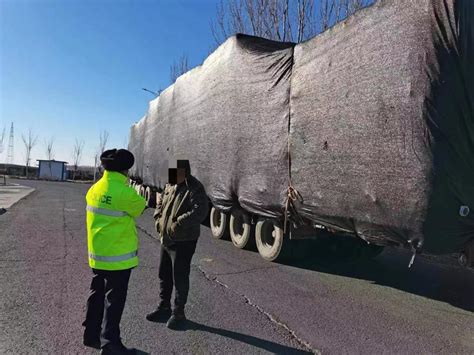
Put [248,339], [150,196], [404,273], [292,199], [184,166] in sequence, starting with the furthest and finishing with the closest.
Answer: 1. [150,196]
2. [404,273]
3. [292,199]
4. [184,166]
5. [248,339]

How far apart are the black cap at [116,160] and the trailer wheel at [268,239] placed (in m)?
3.84

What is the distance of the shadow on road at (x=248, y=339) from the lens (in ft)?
11.6

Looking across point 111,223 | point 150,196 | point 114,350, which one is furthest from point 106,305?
point 150,196

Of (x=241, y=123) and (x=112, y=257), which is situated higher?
(x=241, y=123)

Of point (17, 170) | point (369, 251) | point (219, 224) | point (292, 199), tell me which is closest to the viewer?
point (292, 199)

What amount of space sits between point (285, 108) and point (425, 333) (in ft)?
10.7

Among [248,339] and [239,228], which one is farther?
[239,228]

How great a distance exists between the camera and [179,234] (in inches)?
153

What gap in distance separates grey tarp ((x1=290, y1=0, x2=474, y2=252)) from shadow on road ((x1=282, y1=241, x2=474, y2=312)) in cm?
180

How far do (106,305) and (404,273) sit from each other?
5.03 metres

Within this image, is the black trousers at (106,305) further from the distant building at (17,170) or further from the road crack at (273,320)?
the distant building at (17,170)

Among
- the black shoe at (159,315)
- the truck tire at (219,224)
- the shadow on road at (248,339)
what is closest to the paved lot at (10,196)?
the truck tire at (219,224)

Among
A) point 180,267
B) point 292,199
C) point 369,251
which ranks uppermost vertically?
point 292,199

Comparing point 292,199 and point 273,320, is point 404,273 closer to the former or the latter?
point 292,199
